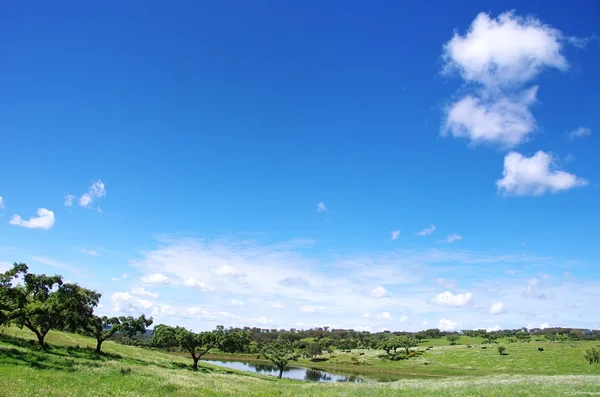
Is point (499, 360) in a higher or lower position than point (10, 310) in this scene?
lower

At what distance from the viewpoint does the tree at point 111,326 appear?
66125 millimetres

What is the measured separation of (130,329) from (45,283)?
63.0 ft

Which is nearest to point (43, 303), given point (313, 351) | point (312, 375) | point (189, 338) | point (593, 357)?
point (189, 338)

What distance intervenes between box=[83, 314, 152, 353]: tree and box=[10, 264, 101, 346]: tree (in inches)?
118

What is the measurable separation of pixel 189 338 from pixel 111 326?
14.4 metres

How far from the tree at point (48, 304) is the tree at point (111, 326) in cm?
300

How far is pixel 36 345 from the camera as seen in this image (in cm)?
5334

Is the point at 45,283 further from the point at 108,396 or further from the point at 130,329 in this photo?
the point at 108,396

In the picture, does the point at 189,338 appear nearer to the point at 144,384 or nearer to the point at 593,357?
the point at 144,384

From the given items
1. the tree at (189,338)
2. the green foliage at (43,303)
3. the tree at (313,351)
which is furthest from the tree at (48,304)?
the tree at (313,351)

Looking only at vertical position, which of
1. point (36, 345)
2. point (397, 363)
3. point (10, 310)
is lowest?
point (397, 363)

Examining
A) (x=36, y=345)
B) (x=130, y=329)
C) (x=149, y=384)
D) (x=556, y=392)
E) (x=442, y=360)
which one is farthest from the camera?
(x=442, y=360)

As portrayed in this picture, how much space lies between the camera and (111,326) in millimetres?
70562

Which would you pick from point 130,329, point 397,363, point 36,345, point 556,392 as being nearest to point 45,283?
point 36,345
